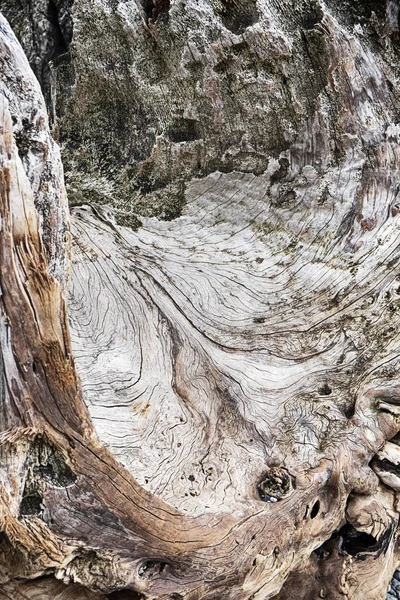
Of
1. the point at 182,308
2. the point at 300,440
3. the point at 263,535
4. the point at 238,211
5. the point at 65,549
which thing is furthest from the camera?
the point at 238,211

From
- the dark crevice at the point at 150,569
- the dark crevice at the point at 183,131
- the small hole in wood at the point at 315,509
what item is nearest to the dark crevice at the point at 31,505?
the dark crevice at the point at 150,569

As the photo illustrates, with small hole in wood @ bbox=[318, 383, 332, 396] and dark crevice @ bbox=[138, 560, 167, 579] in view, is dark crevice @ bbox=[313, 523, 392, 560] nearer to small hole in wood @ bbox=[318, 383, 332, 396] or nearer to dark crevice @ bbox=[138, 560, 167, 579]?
small hole in wood @ bbox=[318, 383, 332, 396]

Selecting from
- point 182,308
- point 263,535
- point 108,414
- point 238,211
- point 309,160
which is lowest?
point 263,535

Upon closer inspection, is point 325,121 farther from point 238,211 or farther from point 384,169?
point 238,211

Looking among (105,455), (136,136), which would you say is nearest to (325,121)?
(136,136)

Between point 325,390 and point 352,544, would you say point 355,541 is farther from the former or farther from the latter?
point 325,390

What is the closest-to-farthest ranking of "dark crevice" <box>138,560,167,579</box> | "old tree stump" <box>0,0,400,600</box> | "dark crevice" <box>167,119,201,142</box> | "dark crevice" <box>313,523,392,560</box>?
"dark crevice" <box>138,560,167,579</box>, "old tree stump" <box>0,0,400,600</box>, "dark crevice" <box>313,523,392,560</box>, "dark crevice" <box>167,119,201,142</box>

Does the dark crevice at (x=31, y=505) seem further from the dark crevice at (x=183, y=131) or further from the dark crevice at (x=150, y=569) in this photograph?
the dark crevice at (x=183, y=131)

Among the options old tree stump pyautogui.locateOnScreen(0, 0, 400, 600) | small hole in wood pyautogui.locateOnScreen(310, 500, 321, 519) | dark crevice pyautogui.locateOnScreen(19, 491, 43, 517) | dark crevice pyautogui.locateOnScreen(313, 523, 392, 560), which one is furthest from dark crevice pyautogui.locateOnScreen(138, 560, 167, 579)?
dark crevice pyautogui.locateOnScreen(313, 523, 392, 560)
